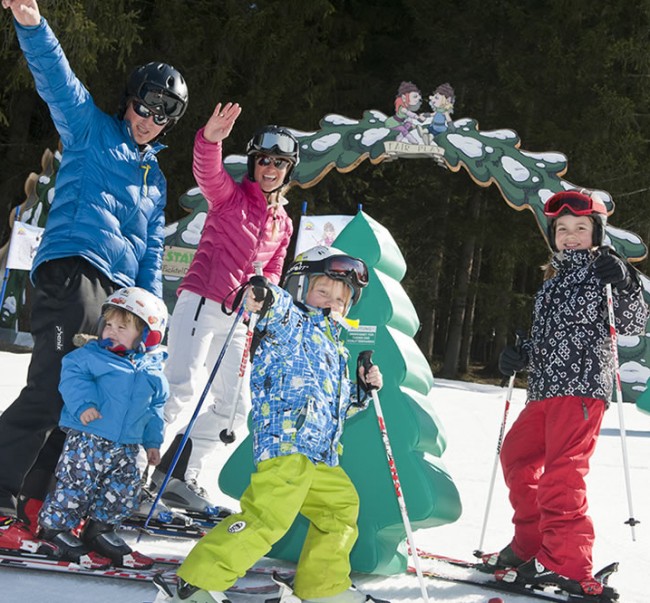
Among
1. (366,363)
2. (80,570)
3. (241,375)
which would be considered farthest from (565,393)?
(80,570)

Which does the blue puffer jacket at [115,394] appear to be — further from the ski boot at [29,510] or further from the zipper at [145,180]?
the zipper at [145,180]

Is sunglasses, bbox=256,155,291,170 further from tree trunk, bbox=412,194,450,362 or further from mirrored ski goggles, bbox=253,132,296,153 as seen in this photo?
tree trunk, bbox=412,194,450,362

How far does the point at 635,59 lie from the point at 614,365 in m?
13.5

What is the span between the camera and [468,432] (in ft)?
23.1

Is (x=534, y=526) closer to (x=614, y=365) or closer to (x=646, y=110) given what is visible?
(x=614, y=365)

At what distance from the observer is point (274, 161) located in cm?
384

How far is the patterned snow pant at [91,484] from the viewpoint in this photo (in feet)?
9.57

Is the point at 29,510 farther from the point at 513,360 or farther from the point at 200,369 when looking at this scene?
the point at 513,360

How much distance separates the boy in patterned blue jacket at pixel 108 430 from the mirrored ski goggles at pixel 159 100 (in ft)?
2.59

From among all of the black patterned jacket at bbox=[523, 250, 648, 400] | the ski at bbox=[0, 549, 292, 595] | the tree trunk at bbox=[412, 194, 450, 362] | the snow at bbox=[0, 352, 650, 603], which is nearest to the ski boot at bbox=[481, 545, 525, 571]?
the snow at bbox=[0, 352, 650, 603]

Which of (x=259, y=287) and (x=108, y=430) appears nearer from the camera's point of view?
(x=259, y=287)

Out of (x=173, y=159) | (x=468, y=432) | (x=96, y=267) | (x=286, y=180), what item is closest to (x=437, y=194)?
(x=173, y=159)

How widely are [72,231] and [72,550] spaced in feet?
3.97

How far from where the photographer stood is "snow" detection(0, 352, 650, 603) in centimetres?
273
